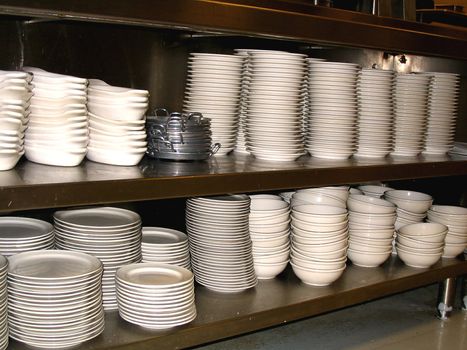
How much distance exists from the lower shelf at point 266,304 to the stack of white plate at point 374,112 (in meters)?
0.51

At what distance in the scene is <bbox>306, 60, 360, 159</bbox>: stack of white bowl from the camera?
90.3 inches

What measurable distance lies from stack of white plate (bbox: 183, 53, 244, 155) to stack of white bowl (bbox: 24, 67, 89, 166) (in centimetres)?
49

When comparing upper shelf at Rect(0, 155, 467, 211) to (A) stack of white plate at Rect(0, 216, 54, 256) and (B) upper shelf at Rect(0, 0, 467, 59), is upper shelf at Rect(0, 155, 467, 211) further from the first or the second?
(B) upper shelf at Rect(0, 0, 467, 59)

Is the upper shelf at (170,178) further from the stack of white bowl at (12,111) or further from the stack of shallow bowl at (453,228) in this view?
the stack of shallow bowl at (453,228)

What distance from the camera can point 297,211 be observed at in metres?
2.29

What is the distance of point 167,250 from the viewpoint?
1.99m

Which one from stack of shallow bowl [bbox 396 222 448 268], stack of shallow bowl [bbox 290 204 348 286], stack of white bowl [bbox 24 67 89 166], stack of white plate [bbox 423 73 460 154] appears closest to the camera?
stack of white bowl [bbox 24 67 89 166]

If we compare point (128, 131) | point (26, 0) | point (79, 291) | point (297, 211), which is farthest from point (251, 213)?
point (26, 0)

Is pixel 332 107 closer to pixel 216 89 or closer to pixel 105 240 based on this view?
pixel 216 89

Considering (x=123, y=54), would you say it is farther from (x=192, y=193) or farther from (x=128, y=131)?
(x=192, y=193)

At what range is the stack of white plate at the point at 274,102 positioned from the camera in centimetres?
212

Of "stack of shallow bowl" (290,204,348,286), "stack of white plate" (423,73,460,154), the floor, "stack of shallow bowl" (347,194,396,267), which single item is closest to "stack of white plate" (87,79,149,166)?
"stack of shallow bowl" (290,204,348,286)

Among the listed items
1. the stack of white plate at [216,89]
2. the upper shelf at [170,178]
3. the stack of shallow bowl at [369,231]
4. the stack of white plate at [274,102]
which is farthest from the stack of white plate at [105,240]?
the stack of shallow bowl at [369,231]

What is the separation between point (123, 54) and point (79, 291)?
0.95m
